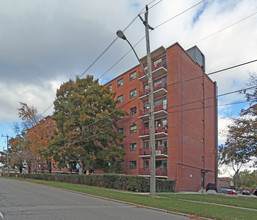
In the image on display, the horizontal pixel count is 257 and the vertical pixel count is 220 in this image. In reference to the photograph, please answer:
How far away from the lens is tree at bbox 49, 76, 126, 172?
104 feet

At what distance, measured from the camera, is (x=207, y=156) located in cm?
3631

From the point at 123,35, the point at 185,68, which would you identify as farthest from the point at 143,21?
the point at 185,68

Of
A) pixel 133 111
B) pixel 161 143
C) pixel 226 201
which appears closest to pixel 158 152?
pixel 161 143

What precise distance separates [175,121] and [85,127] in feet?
37.5

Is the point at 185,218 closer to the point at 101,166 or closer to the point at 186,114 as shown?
the point at 186,114

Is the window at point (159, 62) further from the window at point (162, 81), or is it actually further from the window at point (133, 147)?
the window at point (133, 147)

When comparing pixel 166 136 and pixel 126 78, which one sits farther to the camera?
pixel 126 78

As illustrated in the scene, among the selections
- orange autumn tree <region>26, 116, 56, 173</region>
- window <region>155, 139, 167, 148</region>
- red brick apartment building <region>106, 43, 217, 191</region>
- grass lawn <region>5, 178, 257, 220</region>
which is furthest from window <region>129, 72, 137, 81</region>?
grass lawn <region>5, 178, 257, 220</region>

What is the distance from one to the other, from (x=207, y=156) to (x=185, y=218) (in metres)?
→ 28.7

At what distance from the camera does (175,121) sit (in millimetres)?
30125

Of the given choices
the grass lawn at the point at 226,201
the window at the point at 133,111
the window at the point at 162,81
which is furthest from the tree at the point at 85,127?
the grass lawn at the point at 226,201

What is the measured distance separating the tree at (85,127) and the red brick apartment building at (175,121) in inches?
145

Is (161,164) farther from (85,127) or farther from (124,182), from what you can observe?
(85,127)

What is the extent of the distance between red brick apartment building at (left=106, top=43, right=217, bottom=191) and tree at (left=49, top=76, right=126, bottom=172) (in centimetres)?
368
